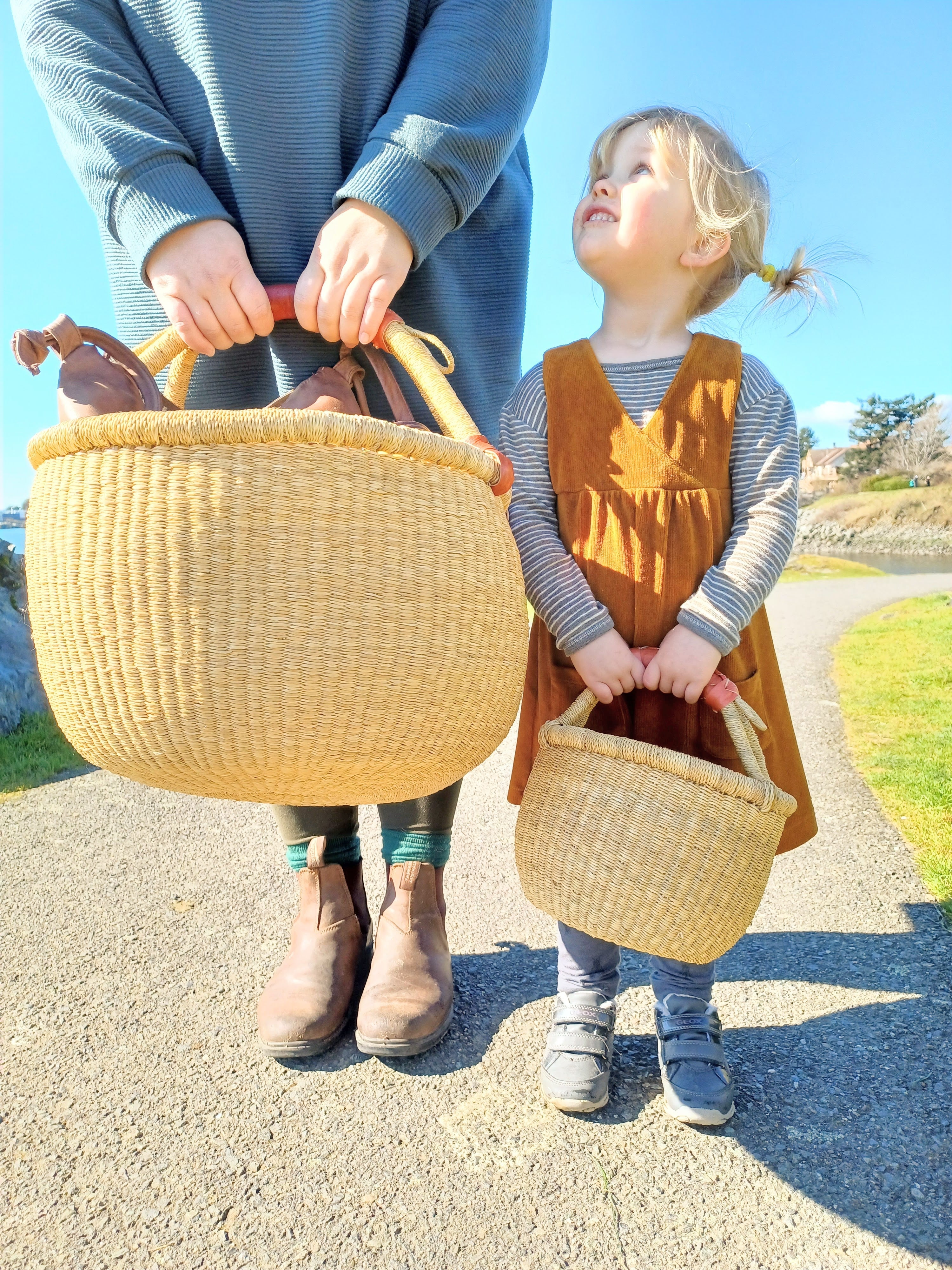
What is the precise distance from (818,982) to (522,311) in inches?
60.8

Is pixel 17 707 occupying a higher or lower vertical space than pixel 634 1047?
lower

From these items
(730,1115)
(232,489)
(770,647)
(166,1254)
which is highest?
(232,489)

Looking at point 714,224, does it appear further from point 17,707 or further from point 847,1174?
point 17,707

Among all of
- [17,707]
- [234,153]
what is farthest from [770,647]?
[17,707]

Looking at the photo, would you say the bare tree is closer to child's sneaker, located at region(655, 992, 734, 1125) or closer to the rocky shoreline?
the rocky shoreline

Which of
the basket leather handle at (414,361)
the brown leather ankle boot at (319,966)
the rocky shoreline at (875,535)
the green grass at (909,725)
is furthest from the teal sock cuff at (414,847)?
the rocky shoreline at (875,535)

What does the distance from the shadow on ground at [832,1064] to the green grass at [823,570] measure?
49.3 feet

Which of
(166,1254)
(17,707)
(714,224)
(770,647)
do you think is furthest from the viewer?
(17,707)

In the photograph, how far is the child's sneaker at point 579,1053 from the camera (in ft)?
4.74

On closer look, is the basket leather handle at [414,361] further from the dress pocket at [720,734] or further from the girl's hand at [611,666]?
the dress pocket at [720,734]

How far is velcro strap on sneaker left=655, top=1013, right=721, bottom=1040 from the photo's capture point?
1.55 meters

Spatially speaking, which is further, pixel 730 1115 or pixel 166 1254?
pixel 730 1115

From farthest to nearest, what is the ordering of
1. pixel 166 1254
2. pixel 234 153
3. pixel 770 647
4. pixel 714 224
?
1. pixel 770 647
2. pixel 714 224
3. pixel 234 153
4. pixel 166 1254

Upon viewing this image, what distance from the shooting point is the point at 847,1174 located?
1.32 m
